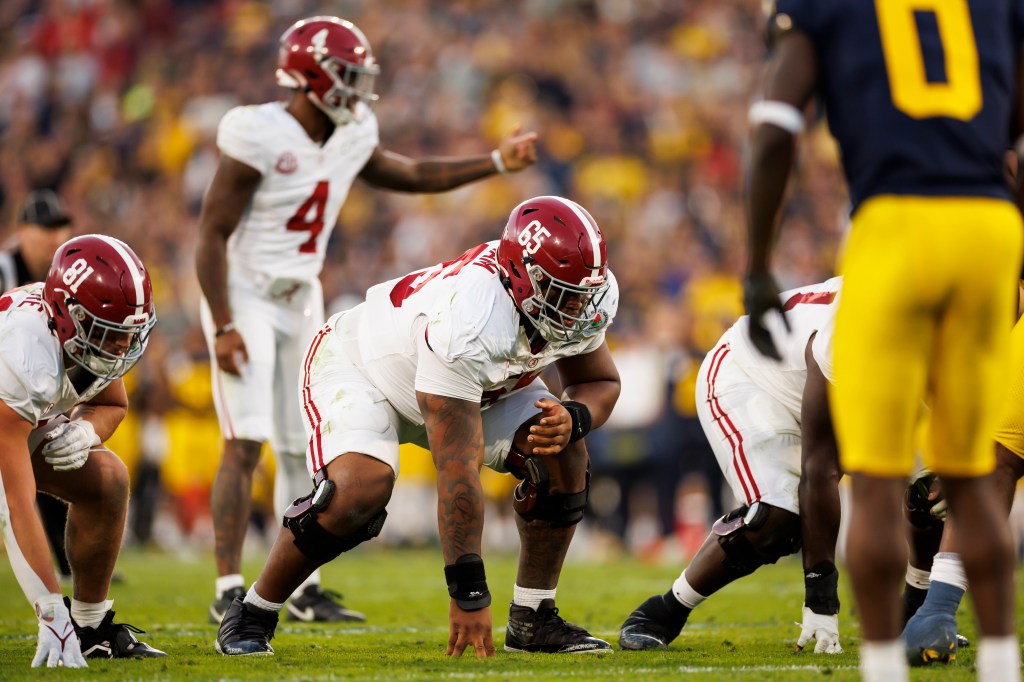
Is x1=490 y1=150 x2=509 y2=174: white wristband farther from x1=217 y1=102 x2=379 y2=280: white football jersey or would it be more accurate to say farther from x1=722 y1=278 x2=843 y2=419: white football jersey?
x1=722 y1=278 x2=843 y2=419: white football jersey

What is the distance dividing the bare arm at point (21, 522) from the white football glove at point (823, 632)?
252cm

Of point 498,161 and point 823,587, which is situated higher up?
point 498,161

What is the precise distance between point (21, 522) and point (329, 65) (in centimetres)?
273

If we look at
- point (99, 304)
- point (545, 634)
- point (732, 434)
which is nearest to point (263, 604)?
point (545, 634)

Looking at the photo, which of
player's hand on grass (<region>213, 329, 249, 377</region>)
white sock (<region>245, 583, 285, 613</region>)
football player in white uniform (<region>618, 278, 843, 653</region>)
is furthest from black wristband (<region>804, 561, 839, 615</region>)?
player's hand on grass (<region>213, 329, 249, 377</region>)

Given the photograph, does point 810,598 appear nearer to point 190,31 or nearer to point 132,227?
point 132,227

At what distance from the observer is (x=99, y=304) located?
4.41 meters

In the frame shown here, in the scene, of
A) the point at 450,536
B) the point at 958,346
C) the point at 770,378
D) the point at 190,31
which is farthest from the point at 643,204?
the point at 958,346

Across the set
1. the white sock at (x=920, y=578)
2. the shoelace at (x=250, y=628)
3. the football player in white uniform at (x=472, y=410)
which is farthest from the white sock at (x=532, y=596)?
the white sock at (x=920, y=578)

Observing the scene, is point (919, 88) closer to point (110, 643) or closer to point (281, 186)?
point (110, 643)

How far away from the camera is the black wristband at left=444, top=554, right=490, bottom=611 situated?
4273 mm

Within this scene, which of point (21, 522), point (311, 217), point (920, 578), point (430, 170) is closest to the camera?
point (21, 522)

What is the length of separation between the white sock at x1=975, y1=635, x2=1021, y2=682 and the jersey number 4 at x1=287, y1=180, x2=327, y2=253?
4.13 metres

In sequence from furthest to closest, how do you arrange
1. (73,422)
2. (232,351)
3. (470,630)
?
(232,351) < (73,422) < (470,630)
